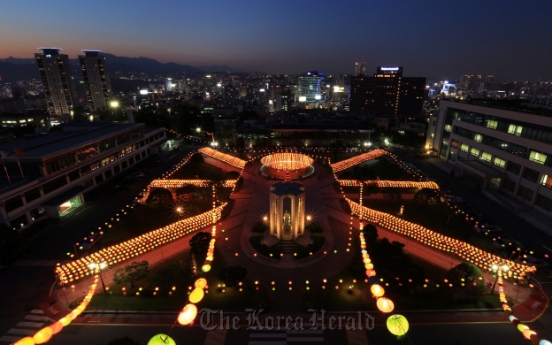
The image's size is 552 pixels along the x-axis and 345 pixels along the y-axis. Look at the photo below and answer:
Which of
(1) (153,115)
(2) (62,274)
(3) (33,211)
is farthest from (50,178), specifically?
(1) (153,115)

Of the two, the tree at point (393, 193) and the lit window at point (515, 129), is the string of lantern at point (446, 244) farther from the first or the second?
the lit window at point (515, 129)

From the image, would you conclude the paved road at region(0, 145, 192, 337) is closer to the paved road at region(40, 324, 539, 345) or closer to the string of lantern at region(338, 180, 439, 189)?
the paved road at region(40, 324, 539, 345)

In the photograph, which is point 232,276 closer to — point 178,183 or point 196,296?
point 196,296

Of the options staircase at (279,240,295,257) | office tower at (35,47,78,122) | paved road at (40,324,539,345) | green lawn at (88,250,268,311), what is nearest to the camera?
paved road at (40,324,539,345)

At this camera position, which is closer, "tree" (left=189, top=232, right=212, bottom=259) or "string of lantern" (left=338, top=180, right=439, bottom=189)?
"tree" (left=189, top=232, right=212, bottom=259)

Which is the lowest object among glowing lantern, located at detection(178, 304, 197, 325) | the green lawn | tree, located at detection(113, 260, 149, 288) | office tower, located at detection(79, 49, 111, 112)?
the green lawn

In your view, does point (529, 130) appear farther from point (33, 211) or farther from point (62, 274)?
point (33, 211)

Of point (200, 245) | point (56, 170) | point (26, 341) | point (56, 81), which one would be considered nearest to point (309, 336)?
point (200, 245)

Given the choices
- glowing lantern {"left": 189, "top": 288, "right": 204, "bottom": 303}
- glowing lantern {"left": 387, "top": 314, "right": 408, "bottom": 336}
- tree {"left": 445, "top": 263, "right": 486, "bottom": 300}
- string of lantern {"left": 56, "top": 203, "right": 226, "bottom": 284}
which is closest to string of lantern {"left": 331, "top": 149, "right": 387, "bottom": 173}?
string of lantern {"left": 56, "top": 203, "right": 226, "bottom": 284}
